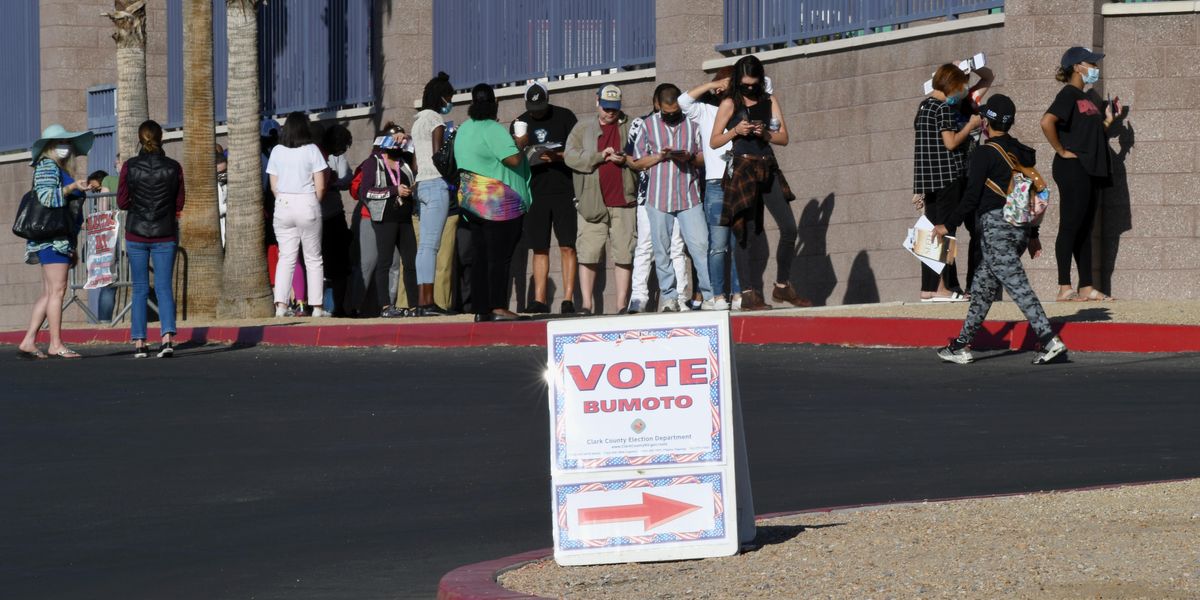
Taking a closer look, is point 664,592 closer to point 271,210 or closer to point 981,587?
point 981,587

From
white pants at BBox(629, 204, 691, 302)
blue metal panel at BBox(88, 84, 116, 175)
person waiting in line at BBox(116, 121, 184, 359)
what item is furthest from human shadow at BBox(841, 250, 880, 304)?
blue metal panel at BBox(88, 84, 116, 175)

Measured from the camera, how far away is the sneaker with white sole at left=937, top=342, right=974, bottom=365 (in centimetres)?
1412

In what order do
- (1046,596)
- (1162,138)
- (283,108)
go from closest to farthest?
(1046,596) < (1162,138) < (283,108)

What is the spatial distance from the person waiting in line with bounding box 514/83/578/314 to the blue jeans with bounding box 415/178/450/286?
0.82m

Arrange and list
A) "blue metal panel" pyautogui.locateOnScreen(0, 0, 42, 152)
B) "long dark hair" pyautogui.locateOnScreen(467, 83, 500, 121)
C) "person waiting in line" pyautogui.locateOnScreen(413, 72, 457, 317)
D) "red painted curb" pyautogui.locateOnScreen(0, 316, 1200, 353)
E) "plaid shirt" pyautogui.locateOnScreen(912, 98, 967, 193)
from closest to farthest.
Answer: "red painted curb" pyautogui.locateOnScreen(0, 316, 1200, 353) < "plaid shirt" pyautogui.locateOnScreen(912, 98, 967, 193) < "long dark hair" pyautogui.locateOnScreen(467, 83, 500, 121) < "person waiting in line" pyautogui.locateOnScreen(413, 72, 457, 317) < "blue metal panel" pyautogui.locateOnScreen(0, 0, 42, 152)

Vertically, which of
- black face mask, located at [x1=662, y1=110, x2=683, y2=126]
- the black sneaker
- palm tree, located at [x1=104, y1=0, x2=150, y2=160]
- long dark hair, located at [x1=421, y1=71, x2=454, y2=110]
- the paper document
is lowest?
the black sneaker

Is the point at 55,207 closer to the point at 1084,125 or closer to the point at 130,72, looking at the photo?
the point at 1084,125

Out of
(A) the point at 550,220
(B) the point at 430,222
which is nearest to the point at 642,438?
(B) the point at 430,222

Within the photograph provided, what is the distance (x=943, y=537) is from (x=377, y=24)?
18993 mm

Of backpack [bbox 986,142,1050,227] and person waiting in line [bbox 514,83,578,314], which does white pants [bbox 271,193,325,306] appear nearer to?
person waiting in line [bbox 514,83,578,314]

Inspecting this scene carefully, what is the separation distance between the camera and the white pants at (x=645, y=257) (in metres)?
17.8

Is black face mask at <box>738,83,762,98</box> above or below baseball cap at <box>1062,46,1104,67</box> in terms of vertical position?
below

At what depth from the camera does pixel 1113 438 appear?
1055 cm

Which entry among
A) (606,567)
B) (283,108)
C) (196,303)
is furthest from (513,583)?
(283,108)
